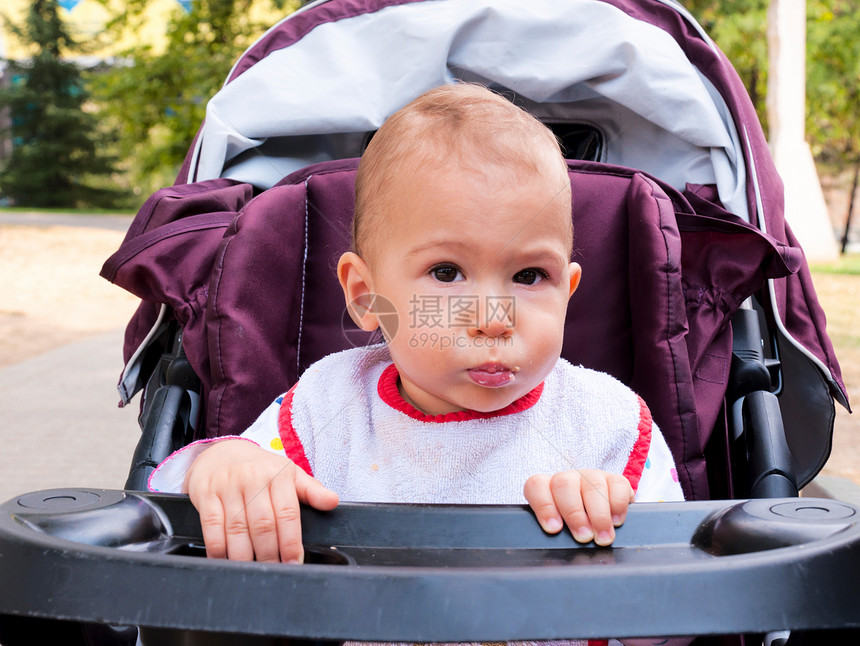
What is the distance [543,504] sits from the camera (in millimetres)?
1086

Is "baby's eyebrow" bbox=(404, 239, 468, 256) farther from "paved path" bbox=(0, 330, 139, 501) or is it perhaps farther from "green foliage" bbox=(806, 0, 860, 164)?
"green foliage" bbox=(806, 0, 860, 164)

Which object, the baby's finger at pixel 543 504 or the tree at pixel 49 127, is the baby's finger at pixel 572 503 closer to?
the baby's finger at pixel 543 504

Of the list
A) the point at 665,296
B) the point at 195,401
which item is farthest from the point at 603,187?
the point at 195,401

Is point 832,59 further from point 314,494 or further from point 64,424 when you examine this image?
point 314,494

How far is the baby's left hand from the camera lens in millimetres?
1063

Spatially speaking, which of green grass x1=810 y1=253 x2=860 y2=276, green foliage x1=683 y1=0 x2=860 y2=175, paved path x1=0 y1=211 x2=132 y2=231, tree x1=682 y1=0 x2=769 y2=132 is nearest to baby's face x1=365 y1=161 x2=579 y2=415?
green grass x1=810 y1=253 x2=860 y2=276

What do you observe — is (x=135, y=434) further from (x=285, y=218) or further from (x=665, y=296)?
(x=665, y=296)

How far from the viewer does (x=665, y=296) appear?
157 cm

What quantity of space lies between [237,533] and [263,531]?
4 centimetres

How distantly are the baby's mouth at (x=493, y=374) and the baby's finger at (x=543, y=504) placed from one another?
0.55 feet

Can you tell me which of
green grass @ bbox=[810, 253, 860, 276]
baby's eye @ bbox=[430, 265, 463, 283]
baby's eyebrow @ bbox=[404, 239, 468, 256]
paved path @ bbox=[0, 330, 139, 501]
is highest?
baby's eyebrow @ bbox=[404, 239, 468, 256]

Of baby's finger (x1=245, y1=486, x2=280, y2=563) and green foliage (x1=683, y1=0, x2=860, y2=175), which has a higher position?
baby's finger (x1=245, y1=486, x2=280, y2=563)

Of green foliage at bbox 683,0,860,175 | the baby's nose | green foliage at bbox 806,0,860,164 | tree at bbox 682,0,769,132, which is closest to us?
the baby's nose

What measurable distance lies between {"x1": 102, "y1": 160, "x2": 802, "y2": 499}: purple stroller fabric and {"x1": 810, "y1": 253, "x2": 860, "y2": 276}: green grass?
9406mm
